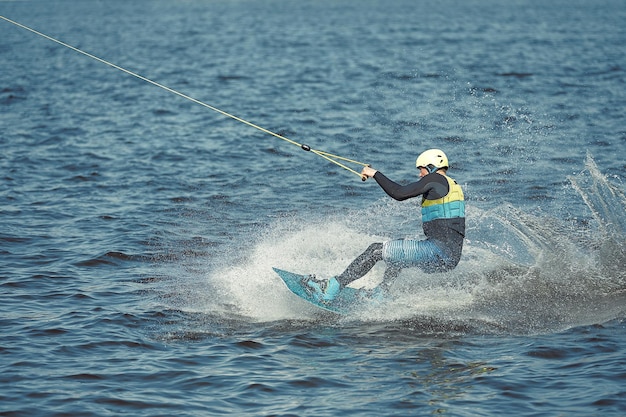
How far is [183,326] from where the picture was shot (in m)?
12.5

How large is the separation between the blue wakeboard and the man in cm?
8

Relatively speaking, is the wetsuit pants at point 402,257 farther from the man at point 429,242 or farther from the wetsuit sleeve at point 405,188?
the wetsuit sleeve at point 405,188

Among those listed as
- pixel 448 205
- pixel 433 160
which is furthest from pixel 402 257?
pixel 433 160

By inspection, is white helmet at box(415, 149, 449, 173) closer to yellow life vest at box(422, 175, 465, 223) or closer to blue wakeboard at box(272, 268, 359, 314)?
yellow life vest at box(422, 175, 465, 223)

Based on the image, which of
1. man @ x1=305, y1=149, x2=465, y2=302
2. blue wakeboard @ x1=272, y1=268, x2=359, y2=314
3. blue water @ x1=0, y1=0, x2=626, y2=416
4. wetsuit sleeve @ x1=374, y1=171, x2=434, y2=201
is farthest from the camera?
blue wakeboard @ x1=272, y1=268, x2=359, y2=314

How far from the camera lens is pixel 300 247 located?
15.5 metres

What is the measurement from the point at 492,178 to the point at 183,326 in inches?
418

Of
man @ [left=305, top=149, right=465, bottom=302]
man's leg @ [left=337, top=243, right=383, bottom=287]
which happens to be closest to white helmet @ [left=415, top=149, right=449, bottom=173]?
man @ [left=305, top=149, right=465, bottom=302]

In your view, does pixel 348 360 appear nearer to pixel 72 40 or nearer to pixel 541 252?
pixel 541 252

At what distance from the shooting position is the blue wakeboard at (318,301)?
12727 mm

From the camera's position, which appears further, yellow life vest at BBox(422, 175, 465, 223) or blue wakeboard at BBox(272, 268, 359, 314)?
blue wakeboard at BBox(272, 268, 359, 314)

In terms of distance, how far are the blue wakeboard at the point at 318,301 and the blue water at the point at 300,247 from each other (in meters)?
0.17

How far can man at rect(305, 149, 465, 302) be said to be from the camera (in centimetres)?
1259

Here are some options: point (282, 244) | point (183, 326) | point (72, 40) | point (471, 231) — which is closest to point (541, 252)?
point (471, 231)
